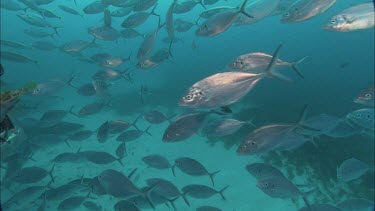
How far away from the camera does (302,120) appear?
3.92 metres

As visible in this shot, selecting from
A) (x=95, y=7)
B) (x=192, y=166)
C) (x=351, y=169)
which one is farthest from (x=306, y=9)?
(x=95, y=7)

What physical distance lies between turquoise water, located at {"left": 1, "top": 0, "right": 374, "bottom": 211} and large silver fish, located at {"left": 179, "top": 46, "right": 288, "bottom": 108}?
1.66 feet

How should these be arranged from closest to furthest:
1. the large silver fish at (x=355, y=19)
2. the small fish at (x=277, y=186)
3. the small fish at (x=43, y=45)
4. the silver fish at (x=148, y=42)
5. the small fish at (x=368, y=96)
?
the large silver fish at (x=355, y=19)
the small fish at (x=368, y=96)
the small fish at (x=277, y=186)
the silver fish at (x=148, y=42)
the small fish at (x=43, y=45)

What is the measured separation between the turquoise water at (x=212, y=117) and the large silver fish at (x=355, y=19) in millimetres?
1711

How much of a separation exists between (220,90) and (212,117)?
7670 mm

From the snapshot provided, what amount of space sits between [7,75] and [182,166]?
21.5 meters

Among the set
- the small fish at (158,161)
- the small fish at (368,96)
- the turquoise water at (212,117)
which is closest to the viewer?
the small fish at (368,96)

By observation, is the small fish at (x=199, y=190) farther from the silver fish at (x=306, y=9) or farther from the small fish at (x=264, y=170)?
the silver fish at (x=306, y=9)

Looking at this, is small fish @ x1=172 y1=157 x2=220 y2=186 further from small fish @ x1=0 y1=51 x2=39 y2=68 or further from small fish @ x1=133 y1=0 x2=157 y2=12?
Result: small fish @ x1=0 y1=51 x2=39 y2=68

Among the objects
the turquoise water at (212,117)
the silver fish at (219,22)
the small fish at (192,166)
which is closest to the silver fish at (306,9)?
the silver fish at (219,22)

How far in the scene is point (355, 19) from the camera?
4.44 m

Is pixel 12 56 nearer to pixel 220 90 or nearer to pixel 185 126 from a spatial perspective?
pixel 185 126

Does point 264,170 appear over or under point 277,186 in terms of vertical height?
under

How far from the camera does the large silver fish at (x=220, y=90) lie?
364 centimetres
